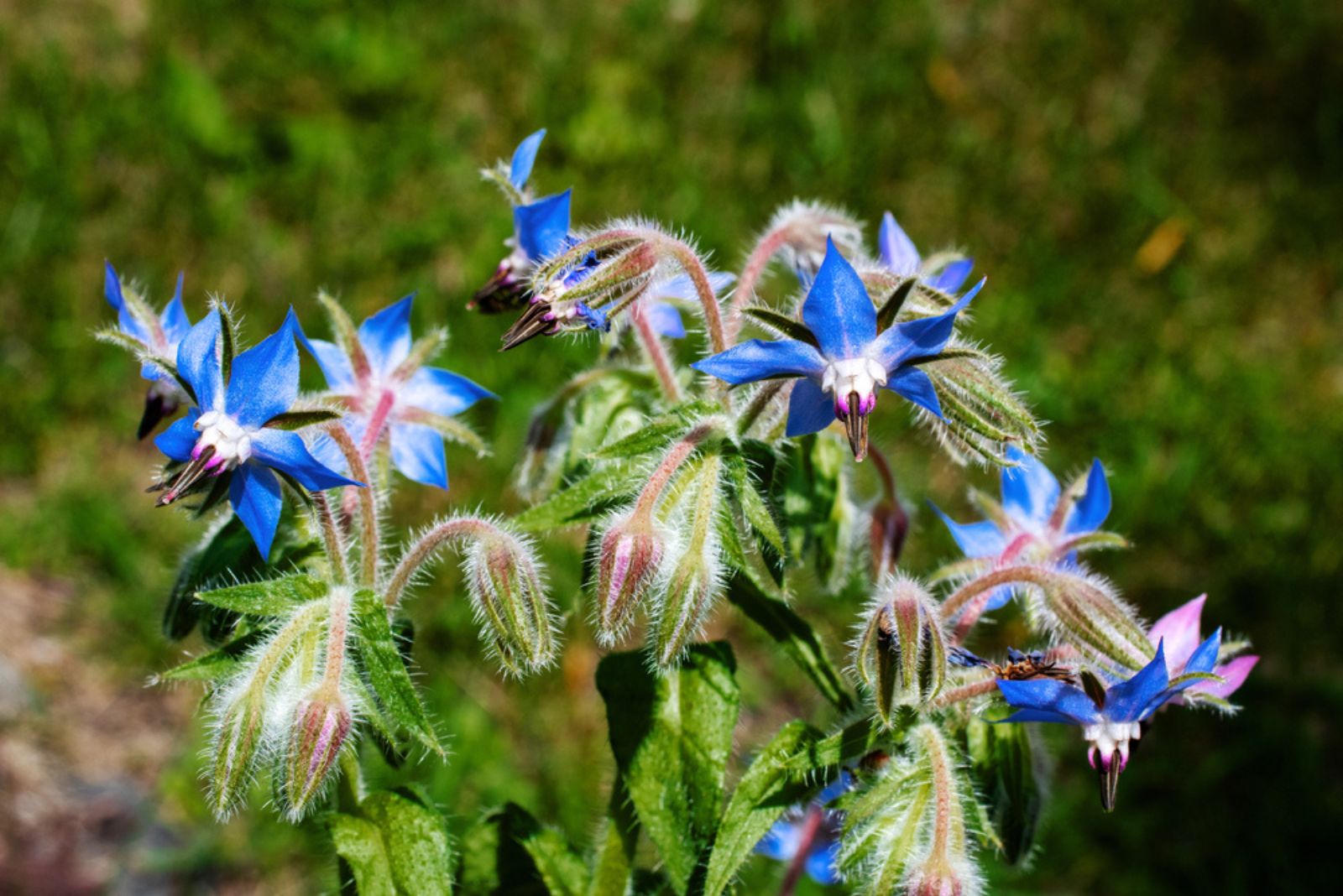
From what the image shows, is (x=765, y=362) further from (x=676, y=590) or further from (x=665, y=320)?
(x=665, y=320)

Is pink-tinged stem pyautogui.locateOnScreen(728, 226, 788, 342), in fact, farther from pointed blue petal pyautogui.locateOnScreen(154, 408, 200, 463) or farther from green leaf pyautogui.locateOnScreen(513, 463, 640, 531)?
pointed blue petal pyautogui.locateOnScreen(154, 408, 200, 463)

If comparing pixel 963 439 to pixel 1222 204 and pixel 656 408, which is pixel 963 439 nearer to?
pixel 656 408

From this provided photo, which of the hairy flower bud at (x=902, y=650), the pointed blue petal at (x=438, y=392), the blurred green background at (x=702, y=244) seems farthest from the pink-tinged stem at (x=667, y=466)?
the blurred green background at (x=702, y=244)

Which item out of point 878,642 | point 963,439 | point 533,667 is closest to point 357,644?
point 533,667

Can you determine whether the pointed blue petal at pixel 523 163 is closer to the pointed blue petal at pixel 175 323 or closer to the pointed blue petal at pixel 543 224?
the pointed blue petal at pixel 543 224

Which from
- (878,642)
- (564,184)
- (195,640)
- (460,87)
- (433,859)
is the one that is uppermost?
(460,87)

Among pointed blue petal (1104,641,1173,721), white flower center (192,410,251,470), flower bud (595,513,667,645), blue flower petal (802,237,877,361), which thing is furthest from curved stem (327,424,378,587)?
pointed blue petal (1104,641,1173,721)
